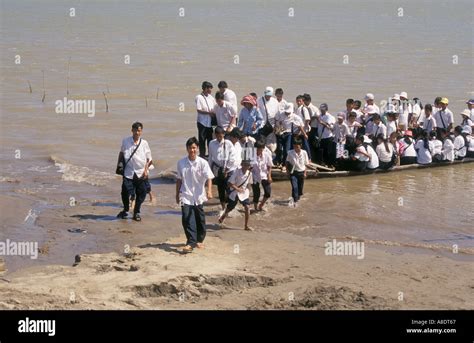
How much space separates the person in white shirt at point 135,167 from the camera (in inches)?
566

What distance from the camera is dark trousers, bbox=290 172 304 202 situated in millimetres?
15714

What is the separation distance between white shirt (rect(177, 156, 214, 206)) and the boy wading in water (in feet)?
5.34

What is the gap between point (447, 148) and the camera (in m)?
19.4

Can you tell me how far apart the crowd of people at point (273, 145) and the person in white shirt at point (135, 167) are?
2 centimetres

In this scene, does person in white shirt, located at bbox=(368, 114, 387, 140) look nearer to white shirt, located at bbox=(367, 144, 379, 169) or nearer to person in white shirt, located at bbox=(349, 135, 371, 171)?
white shirt, located at bbox=(367, 144, 379, 169)

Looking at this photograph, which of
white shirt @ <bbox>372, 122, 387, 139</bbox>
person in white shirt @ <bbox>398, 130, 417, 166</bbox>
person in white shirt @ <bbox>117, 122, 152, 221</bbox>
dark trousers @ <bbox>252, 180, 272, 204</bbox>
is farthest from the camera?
person in white shirt @ <bbox>398, 130, 417, 166</bbox>

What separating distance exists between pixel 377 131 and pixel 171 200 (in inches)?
183

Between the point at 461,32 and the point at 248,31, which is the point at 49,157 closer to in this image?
the point at 248,31

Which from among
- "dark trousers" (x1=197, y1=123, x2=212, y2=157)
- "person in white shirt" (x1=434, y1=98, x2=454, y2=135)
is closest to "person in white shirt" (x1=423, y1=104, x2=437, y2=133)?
"person in white shirt" (x1=434, y1=98, x2=454, y2=135)

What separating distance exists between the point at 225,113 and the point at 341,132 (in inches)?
101

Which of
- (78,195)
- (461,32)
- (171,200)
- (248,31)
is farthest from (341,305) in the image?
(461,32)

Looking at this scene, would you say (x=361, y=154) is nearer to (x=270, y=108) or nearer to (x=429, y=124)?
(x=270, y=108)

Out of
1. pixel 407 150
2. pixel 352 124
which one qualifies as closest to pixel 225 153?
pixel 352 124

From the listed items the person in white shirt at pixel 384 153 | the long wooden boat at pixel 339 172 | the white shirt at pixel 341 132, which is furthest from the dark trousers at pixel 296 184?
the person in white shirt at pixel 384 153
